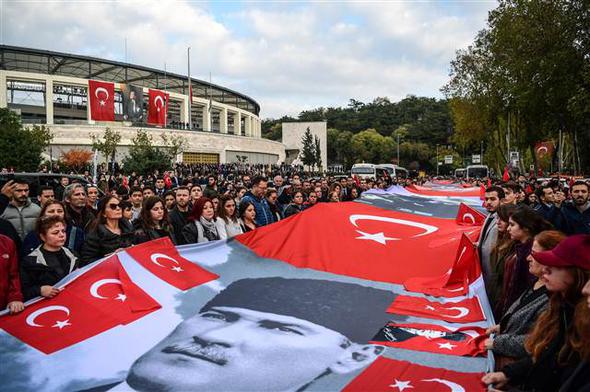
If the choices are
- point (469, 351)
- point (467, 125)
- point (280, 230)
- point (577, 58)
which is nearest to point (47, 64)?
point (467, 125)

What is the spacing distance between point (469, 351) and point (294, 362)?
4.27ft

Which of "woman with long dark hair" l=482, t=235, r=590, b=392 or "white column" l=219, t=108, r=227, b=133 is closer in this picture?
"woman with long dark hair" l=482, t=235, r=590, b=392

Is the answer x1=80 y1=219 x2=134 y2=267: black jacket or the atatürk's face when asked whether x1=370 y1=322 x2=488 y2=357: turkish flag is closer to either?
the atatürk's face

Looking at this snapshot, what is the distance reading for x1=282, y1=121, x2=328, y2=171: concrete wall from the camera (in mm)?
82812

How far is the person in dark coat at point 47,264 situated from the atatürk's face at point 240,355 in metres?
1.22

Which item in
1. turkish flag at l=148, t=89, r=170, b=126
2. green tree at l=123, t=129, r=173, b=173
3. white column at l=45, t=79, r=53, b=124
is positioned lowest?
green tree at l=123, t=129, r=173, b=173

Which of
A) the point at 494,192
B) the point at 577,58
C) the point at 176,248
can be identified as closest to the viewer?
the point at 176,248

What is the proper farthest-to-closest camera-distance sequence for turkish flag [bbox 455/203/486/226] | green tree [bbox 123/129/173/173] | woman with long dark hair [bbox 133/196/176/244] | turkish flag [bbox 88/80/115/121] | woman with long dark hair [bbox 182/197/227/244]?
turkish flag [bbox 88/80/115/121], green tree [bbox 123/129/173/173], turkish flag [bbox 455/203/486/226], woman with long dark hair [bbox 182/197/227/244], woman with long dark hair [bbox 133/196/176/244]

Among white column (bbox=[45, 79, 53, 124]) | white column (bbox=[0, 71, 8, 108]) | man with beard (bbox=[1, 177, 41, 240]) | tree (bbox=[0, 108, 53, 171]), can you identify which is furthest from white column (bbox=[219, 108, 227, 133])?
man with beard (bbox=[1, 177, 41, 240])

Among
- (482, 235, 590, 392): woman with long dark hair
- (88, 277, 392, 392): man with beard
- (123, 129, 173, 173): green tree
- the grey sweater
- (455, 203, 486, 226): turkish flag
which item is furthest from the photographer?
(123, 129, 173, 173): green tree

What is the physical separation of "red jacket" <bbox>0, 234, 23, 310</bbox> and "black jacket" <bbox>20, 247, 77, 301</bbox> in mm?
135

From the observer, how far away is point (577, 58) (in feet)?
→ 64.3

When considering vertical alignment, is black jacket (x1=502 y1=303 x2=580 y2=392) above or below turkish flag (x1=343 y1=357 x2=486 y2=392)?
above

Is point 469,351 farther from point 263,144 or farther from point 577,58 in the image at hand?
point 263,144
